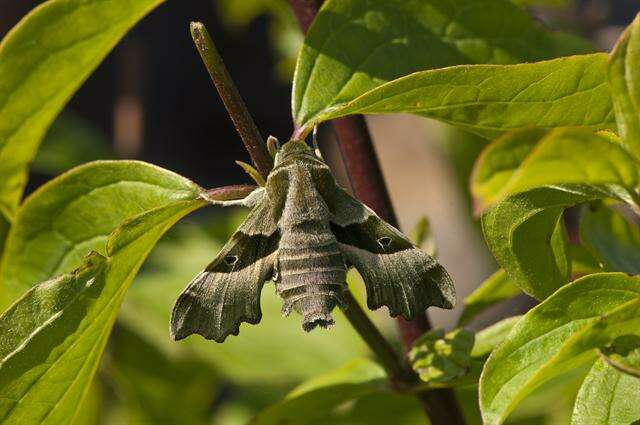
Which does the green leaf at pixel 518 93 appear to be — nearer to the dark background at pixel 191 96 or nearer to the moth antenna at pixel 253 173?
the moth antenna at pixel 253 173

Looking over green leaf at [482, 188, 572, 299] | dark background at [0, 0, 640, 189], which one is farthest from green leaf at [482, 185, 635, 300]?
dark background at [0, 0, 640, 189]

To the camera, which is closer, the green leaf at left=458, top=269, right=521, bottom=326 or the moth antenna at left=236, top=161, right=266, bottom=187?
the moth antenna at left=236, top=161, right=266, bottom=187

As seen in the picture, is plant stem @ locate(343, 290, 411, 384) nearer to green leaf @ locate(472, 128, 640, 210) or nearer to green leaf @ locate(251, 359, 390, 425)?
green leaf @ locate(251, 359, 390, 425)

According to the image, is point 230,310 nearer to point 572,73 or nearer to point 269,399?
point 572,73

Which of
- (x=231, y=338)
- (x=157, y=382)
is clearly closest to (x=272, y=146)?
(x=231, y=338)

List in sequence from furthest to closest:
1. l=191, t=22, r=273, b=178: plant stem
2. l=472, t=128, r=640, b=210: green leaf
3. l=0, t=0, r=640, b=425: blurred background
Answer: l=0, t=0, r=640, b=425: blurred background < l=191, t=22, r=273, b=178: plant stem < l=472, t=128, r=640, b=210: green leaf
